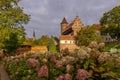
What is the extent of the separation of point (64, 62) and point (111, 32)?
8727 cm

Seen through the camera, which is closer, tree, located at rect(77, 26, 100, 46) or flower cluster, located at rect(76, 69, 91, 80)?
flower cluster, located at rect(76, 69, 91, 80)

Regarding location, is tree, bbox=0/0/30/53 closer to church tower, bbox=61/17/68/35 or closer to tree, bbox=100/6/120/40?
tree, bbox=100/6/120/40

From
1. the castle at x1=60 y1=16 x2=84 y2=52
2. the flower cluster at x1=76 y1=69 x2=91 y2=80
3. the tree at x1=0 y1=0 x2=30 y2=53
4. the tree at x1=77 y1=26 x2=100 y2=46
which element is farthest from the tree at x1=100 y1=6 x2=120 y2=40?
the flower cluster at x1=76 y1=69 x2=91 y2=80

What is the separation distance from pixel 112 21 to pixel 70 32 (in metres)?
60.3

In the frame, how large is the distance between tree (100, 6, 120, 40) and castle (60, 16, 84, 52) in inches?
544

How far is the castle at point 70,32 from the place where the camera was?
400 feet

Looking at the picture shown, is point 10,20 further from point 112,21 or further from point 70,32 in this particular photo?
point 70,32

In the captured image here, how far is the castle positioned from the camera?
122 meters

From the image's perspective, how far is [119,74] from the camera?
650 centimetres

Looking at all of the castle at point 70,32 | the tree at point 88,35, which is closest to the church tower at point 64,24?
the castle at point 70,32

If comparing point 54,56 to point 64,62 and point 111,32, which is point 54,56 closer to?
point 64,62

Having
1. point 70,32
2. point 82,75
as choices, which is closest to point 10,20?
point 82,75

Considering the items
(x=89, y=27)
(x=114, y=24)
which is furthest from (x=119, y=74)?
(x=89, y=27)

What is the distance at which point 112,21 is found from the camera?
91.2 metres
